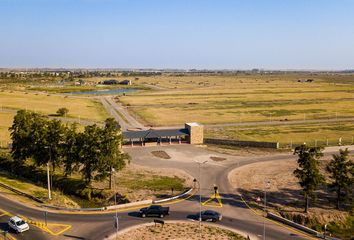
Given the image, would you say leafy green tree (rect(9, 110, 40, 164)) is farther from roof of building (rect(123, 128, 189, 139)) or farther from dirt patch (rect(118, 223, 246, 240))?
dirt patch (rect(118, 223, 246, 240))

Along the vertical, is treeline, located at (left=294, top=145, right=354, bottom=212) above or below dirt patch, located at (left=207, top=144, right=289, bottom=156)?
above

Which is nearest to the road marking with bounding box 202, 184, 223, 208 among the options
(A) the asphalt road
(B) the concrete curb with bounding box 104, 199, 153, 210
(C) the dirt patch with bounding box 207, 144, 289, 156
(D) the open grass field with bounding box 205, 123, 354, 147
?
(A) the asphalt road

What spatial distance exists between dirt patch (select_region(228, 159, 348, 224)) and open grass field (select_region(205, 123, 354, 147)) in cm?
1811

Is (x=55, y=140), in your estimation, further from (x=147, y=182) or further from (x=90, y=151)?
(x=147, y=182)

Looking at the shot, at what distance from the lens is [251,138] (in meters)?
93.2

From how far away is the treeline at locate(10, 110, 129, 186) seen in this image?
5597cm

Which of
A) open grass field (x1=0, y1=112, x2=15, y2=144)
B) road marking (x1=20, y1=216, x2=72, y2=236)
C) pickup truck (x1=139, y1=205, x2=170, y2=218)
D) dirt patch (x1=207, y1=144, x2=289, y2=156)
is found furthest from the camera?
open grass field (x1=0, y1=112, x2=15, y2=144)

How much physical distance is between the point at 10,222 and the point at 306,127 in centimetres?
8864

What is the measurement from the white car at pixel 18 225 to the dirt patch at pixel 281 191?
29792mm

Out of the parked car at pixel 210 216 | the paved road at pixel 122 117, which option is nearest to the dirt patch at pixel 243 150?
the paved road at pixel 122 117

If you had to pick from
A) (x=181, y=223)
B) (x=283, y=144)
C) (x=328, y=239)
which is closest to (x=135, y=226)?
(x=181, y=223)

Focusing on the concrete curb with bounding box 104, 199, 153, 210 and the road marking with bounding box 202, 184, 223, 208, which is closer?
the concrete curb with bounding box 104, 199, 153, 210

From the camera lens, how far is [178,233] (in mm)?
39875

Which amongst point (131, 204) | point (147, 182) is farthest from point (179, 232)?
point (147, 182)
